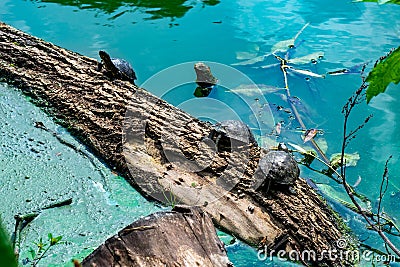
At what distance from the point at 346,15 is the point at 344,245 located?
3377 millimetres

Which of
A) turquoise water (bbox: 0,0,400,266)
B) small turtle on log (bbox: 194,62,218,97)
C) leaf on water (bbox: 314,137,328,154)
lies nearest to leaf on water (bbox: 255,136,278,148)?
turquoise water (bbox: 0,0,400,266)

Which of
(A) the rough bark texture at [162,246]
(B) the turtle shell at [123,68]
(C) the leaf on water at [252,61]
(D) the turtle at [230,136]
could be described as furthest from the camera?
(C) the leaf on water at [252,61]

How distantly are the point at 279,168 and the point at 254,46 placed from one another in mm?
2253

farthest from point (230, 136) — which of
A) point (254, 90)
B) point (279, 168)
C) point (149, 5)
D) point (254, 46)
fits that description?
point (149, 5)

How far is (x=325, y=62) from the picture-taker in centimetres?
348

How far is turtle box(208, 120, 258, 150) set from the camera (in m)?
1.99

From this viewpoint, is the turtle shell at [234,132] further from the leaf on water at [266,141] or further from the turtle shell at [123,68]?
the turtle shell at [123,68]

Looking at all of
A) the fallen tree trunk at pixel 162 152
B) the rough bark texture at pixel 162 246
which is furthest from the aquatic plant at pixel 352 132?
the rough bark texture at pixel 162 246

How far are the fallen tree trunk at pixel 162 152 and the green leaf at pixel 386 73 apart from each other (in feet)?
4.45

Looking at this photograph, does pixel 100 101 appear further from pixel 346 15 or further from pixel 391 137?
pixel 346 15

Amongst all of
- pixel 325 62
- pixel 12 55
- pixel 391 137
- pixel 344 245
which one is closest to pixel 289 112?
pixel 391 137

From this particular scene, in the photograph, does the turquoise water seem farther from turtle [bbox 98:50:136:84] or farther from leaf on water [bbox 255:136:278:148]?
turtle [bbox 98:50:136:84]

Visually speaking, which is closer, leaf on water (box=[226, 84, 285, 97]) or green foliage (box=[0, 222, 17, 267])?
green foliage (box=[0, 222, 17, 267])

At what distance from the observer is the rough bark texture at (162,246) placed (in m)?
1.03
